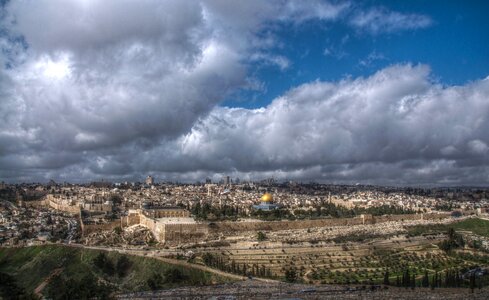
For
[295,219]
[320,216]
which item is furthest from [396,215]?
[295,219]

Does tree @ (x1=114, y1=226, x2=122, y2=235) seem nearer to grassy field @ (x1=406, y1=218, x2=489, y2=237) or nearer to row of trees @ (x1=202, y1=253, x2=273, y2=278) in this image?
row of trees @ (x1=202, y1=253, x2=273, y2=278)

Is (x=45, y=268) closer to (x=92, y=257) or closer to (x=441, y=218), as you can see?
(x=92, y=257)

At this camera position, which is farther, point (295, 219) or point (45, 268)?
point (295, 219)

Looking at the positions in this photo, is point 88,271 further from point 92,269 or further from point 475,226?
point 475,226

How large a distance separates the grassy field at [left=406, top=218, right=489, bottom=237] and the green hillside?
30620mm

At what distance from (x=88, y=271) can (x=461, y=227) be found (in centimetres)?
4951

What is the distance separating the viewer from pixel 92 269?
165 feet

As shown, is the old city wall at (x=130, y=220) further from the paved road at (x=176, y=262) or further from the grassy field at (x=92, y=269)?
the grassy field at (x=92, y=269)

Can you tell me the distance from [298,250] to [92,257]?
20914 millimetres

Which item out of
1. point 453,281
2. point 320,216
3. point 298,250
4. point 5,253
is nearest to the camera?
point 453,281

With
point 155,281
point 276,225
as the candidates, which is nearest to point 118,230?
point 276,225

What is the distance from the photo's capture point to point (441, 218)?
81000 mm

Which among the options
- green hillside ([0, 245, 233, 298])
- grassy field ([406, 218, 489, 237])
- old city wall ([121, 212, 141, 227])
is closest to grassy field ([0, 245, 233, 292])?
green hillside ([0, 245, 233, 298])

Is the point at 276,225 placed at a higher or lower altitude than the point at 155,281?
higher
